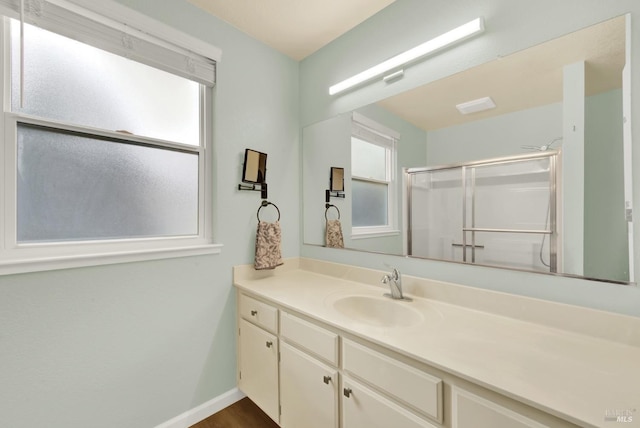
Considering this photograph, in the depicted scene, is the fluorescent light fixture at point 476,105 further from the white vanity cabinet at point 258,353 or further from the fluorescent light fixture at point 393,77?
the white vanity cabinet at point 258,353

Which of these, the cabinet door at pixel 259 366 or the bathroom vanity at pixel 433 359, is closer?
the bathroom vanity at pixel 433 359

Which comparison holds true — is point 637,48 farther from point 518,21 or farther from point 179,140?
point 179,140

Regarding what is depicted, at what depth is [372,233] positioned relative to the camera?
66.9 inches

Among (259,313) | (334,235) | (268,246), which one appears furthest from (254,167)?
(259,313)

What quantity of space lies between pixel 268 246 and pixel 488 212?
1298mm

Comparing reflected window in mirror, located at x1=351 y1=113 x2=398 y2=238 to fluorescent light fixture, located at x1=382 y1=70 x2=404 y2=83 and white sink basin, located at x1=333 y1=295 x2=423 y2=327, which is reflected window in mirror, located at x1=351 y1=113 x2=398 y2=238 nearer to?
fluorescent light fixture, located at x1=382 y1=70 x2=404 y2=83

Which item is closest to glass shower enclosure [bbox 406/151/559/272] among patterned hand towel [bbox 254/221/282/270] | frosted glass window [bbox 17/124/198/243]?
patterned hand towel [bbox 254/221/282/270]

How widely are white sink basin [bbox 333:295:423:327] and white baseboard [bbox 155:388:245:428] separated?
3.31 ft

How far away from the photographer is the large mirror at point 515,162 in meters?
0.96

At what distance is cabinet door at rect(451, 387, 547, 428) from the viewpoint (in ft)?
2.23

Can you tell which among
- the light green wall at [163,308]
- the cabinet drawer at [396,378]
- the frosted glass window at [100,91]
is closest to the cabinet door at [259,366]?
the light green wall at [163,308]

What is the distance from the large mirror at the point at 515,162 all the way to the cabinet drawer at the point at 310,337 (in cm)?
65

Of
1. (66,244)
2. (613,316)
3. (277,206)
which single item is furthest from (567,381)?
(66,244)

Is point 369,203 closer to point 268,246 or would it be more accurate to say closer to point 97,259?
point 268,246
